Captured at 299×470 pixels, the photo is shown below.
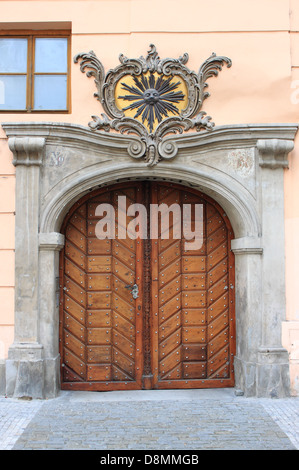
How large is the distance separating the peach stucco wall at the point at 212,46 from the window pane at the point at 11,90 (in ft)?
0.95

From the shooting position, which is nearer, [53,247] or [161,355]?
[53,247]

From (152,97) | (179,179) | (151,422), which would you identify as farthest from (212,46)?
(151,422)

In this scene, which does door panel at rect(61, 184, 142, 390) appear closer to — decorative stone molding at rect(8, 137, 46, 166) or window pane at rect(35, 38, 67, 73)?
decorative stone molding at rect(8, 137, 46, 166)

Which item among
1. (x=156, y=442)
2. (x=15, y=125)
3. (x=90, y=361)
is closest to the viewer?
(x=156, y=442)

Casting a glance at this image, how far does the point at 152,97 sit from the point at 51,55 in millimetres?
1354

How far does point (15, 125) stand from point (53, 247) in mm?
1420

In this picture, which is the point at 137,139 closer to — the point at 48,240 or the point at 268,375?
the point at 48,240

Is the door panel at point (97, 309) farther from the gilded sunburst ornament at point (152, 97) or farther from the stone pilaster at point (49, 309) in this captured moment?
the gilded sunburst ornament at point (152, 97)

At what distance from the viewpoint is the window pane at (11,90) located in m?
5.49

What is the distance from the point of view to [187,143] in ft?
17.3

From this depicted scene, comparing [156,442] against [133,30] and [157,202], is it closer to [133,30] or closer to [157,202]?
[157,202]

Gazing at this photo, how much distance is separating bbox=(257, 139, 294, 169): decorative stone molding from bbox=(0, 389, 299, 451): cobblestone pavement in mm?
2607

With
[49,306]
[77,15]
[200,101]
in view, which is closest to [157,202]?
[200,101]

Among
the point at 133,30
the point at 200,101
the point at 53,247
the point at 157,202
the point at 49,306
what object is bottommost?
the point at 49,306
